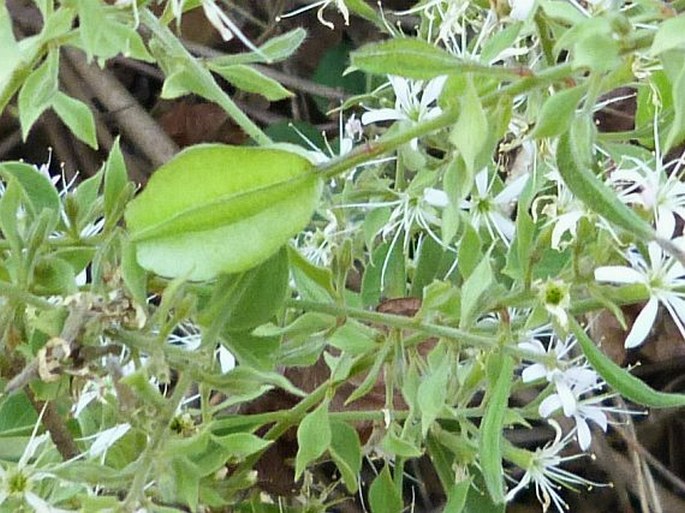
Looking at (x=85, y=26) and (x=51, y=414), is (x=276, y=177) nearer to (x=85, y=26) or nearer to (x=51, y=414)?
(x=85, y=26)

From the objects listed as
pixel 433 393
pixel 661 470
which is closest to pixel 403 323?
pixel 433 393

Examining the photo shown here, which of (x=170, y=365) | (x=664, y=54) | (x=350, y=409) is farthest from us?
(x=350, y=409)

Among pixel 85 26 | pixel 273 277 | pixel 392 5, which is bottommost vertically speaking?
pixel 392 5

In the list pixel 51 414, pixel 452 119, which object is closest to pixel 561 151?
pixel 452 119

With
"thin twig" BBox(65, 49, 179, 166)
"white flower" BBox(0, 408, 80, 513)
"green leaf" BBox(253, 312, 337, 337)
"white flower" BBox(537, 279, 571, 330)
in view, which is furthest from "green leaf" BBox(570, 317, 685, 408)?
"thin twig" BBox(65, 49, 179, 166)

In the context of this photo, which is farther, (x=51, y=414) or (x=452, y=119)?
(x=51, y=414)

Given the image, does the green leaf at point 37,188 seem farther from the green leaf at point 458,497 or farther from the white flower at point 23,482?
the green leaf at point 458,497

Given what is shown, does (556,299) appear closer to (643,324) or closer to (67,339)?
(643,324)
